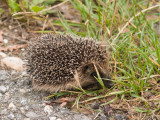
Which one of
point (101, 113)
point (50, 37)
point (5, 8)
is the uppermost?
point (5, 8)

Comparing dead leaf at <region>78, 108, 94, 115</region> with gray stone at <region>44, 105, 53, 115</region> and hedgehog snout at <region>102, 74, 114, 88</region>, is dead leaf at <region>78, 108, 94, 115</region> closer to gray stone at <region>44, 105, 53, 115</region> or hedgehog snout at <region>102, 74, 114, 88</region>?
gray stone at <region>44, 105, 53, 115</region>

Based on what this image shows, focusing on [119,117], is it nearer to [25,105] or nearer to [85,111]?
[85,111]

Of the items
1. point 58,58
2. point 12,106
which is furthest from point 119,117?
point 12,106

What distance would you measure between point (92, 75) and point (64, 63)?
67 centimetres

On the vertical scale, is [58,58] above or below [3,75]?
above

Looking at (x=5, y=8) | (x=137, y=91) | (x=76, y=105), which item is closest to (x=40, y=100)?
(x=76, y=105)

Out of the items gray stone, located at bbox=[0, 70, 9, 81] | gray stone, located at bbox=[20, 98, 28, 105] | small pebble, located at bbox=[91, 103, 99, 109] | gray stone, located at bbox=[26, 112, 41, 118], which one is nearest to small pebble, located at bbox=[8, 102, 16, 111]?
gray stone, located at bbox=[20, 98, 28, 105]

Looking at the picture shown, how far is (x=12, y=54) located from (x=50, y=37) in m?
1.65

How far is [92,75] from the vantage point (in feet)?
14.9

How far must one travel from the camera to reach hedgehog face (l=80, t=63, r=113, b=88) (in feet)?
14.3

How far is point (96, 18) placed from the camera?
5840mm

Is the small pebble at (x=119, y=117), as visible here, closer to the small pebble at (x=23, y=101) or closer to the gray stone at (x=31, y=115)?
the gray stone at (x=31, y=115)

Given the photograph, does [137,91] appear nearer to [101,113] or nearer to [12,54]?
[101,113]

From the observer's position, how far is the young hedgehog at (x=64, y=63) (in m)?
4.25
